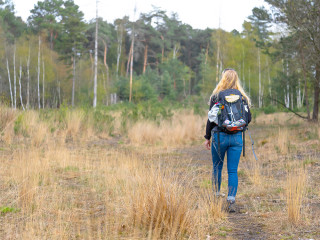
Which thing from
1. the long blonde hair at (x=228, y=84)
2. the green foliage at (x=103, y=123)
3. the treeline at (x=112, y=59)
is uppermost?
the treeline at (x=112, y=59)

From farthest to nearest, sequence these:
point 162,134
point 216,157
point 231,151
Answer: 1. point 162,134
2. point 216,157
3. point 231,151

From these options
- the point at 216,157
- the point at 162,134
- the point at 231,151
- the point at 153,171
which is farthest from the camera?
the point at 162,134

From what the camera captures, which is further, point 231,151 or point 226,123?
point 231,151

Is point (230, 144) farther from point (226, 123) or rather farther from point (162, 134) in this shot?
point (162, 134)

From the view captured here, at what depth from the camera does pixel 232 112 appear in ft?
14.8

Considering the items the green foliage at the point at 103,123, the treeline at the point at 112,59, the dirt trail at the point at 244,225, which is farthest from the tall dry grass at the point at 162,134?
the treeline at the point at 112,59

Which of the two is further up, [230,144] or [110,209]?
[230,144]

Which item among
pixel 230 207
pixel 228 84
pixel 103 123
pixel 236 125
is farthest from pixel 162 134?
pixel 236 125

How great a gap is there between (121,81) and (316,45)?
29712 mm

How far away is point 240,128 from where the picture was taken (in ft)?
14.8

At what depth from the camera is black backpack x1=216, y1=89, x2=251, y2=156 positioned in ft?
14.6

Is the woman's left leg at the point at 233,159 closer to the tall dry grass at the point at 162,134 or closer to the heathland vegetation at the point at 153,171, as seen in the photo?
the heathland vegetation at the point at 153,171

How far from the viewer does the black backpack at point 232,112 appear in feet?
14.6

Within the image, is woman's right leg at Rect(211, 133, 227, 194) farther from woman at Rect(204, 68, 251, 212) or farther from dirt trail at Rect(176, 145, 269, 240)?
dirt trail at Rect(176, 145, 269, 240)
